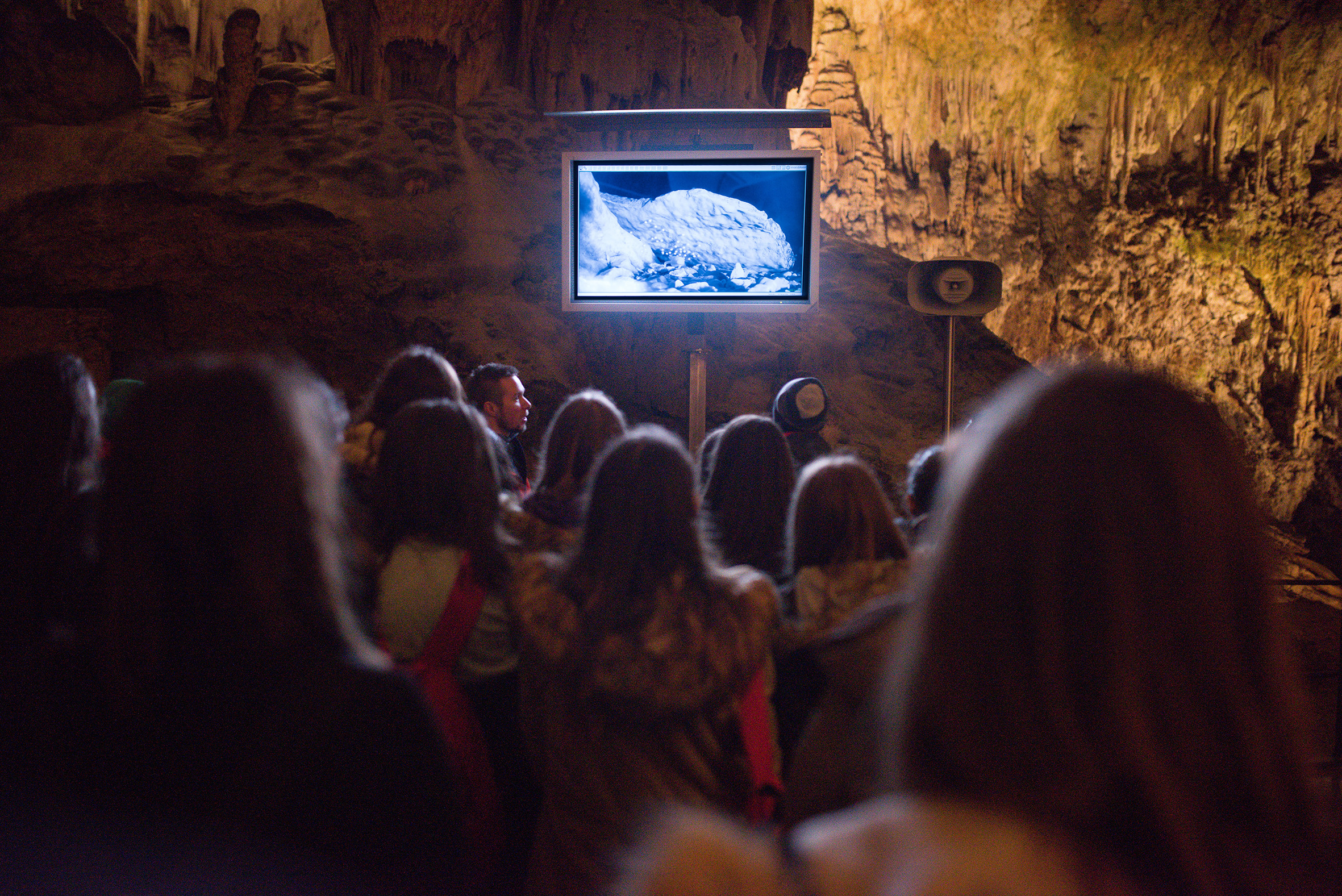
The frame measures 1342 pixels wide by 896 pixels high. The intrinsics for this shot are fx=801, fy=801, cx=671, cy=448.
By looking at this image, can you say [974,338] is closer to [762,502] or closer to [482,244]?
[482,244]

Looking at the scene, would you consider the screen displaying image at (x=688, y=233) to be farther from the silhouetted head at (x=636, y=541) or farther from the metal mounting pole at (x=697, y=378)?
the silhouetted head at (x=636, y=541)

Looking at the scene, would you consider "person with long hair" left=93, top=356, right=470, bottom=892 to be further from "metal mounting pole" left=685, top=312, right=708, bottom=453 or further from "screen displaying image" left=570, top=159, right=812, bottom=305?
"screen displaying image" left=570, top=159, right=812, bottom=305

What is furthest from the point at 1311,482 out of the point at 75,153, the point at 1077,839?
the point at 75,153

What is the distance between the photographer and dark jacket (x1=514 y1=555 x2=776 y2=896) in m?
1.50

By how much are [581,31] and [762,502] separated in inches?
273

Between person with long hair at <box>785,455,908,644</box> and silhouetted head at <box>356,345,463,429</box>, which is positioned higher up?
silhouetted head at <box>356,345,463,429</box>

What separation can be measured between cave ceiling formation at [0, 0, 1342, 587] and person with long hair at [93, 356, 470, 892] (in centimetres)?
582

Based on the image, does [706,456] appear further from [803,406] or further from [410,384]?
[410,384]

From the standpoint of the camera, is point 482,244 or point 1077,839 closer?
point 1077,839

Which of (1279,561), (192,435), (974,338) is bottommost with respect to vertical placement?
(1279,561)

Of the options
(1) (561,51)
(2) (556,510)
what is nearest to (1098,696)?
(2) (556,510)

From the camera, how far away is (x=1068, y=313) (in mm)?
12305

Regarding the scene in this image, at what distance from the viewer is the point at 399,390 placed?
9.21ft

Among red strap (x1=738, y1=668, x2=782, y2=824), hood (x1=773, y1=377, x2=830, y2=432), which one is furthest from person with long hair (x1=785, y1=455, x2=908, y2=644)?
hood (x1=773, y1=377, x2=830, y2=432)
